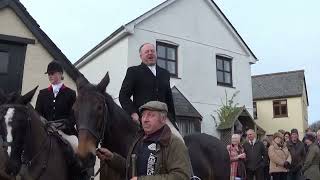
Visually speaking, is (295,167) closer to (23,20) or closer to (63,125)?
(63,125)

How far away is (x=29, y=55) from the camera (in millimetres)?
13539

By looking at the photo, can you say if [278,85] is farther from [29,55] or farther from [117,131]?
[117,131]

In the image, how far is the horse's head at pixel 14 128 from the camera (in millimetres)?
4586

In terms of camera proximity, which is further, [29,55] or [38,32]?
[38,32]

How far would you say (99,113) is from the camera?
4.34 metres

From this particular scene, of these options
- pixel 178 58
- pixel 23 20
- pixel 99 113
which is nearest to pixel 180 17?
pixel 178 58

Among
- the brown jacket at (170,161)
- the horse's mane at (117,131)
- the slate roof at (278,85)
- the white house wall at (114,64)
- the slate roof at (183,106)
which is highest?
the slate roof at (278,85)

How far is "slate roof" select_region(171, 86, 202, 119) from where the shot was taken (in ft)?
59.0

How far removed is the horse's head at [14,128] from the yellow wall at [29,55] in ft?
27.5

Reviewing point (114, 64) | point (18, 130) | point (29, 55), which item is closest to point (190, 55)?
point (114, 64)

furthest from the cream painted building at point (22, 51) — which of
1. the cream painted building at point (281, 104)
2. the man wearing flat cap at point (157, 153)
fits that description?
the cream painted building at point (281, 104)

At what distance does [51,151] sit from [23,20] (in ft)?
30.2

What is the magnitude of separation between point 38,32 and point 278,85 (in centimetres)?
2865

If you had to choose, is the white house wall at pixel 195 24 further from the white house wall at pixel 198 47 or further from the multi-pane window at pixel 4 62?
the multi-pane window at pixel 4 62
